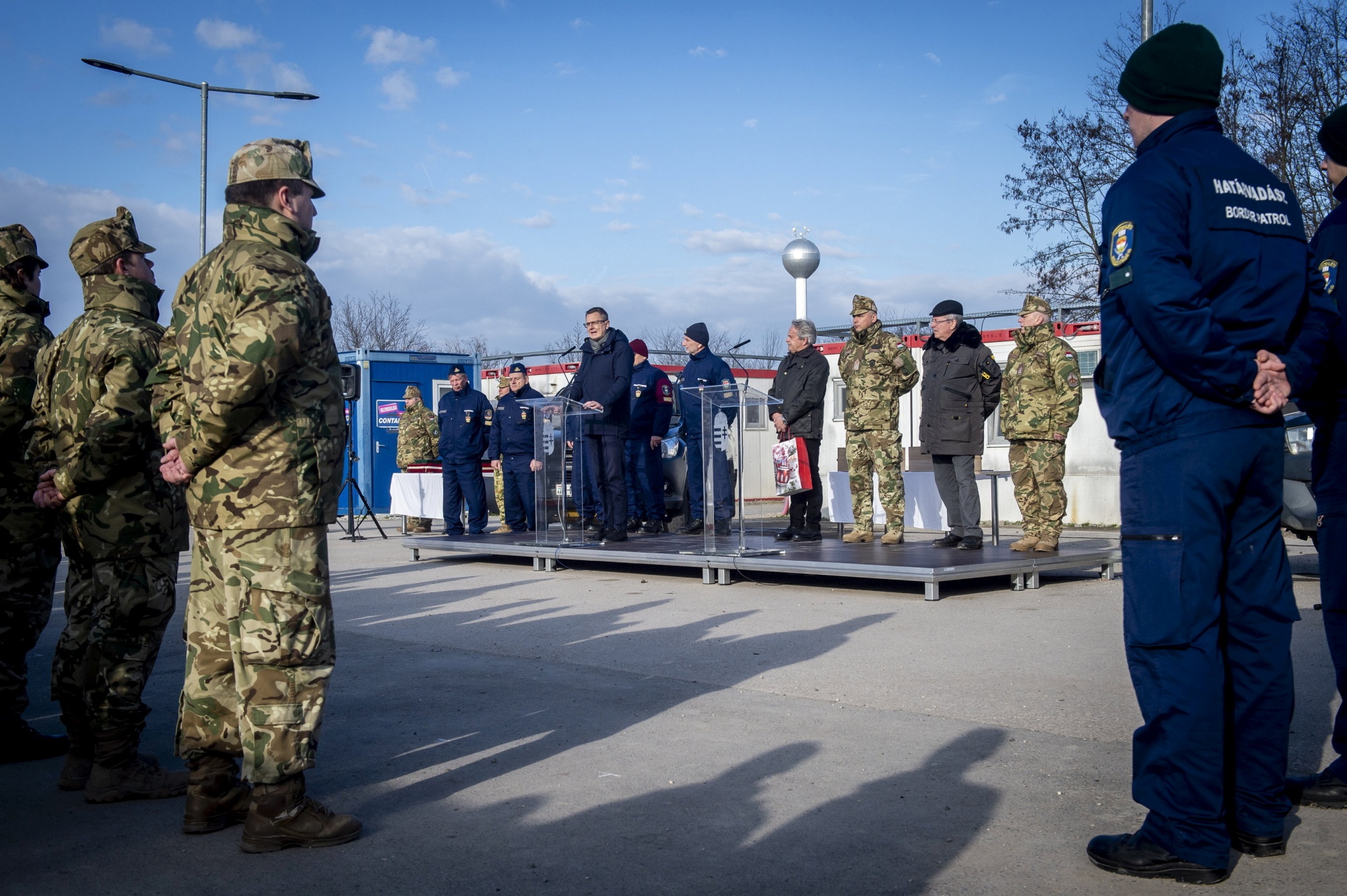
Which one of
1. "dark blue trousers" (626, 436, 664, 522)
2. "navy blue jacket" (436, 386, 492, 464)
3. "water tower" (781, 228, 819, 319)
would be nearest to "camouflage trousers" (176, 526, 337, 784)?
"dark blue trousers" (626, 436, 664, 522)

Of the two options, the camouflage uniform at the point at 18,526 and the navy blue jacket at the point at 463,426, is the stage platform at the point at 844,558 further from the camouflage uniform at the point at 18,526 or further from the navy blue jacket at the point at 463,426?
the camouflage uniform at the point at 18,526

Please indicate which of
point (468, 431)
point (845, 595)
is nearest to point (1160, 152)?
point (845, 595)

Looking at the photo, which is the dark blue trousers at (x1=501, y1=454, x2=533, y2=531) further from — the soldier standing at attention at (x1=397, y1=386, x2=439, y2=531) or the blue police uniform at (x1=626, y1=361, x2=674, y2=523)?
the soldier standing at attention at (x1=397, y1=386, x2=439, y2=531)

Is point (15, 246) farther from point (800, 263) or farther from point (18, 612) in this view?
point (800, 263)

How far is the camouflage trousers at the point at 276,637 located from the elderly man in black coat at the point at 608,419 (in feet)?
26.7

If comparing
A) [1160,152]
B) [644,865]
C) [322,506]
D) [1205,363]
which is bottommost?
[644,865]

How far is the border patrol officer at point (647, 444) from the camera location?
13.8m

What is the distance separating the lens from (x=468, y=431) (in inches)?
570

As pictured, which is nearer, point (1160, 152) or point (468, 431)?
point (1160, 152)

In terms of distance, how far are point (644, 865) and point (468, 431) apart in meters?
11.5

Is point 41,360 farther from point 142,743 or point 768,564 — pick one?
point 768,564

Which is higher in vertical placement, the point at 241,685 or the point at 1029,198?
the point at 1029,198

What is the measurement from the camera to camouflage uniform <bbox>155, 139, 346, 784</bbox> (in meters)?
3.57

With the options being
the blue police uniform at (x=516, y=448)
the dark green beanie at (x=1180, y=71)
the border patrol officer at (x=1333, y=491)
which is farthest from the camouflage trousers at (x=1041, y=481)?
the dark green beanie at (x=1180, y=71)
